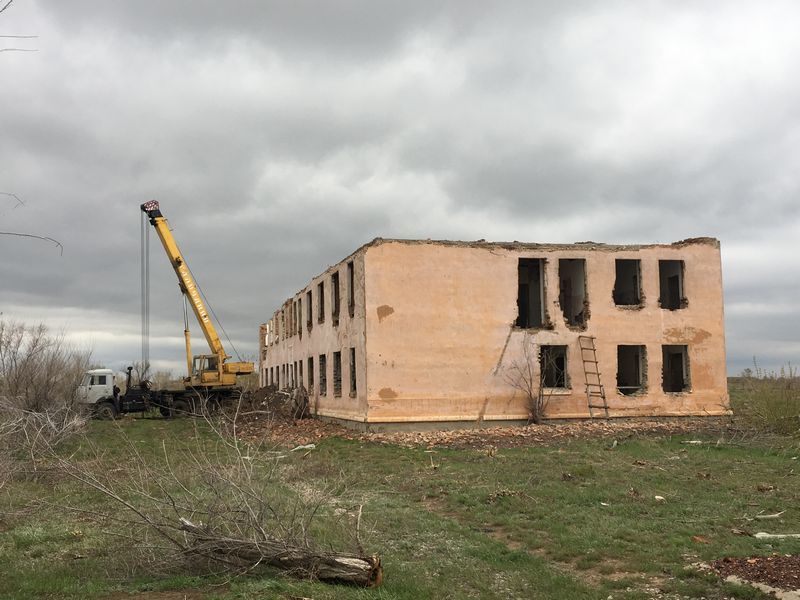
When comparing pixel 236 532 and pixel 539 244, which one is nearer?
pixel 236 532

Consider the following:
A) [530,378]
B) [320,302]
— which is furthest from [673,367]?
[320,302]

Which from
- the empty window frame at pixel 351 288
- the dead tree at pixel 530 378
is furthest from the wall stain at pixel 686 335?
the empty window frame at pixel 351 288

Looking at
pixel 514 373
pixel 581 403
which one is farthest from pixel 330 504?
pixel 581 403

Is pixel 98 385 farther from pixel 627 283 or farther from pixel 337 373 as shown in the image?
pixel 627 283

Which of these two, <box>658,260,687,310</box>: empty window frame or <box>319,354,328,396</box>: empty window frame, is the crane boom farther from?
<box>658,260,687,310</box>: empty window frame

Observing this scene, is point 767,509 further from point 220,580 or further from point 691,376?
point 691,376

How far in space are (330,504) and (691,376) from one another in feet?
56.1

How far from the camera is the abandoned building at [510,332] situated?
2136 cm

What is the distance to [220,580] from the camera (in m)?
6.48

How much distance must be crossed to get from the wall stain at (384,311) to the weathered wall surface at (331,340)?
1.75ft

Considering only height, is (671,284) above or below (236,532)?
above

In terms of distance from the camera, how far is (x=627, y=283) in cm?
2712

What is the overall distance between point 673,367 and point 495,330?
8.95m

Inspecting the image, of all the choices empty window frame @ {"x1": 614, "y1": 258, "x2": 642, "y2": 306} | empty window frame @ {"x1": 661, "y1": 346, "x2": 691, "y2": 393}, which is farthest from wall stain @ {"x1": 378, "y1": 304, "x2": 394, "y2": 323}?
empty window frame @ {"x1": 661, "y1": 346, "x2": 691, "y2": 393}
